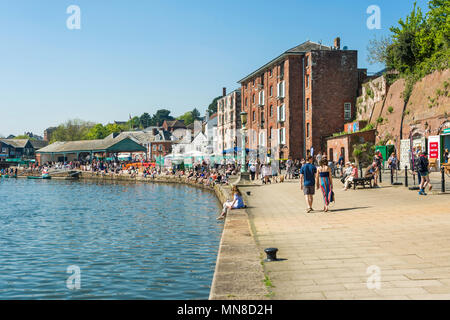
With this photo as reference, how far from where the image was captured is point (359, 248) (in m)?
8.06

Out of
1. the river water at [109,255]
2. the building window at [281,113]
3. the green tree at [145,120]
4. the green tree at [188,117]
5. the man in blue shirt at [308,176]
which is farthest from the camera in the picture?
the green tree at [145,120]

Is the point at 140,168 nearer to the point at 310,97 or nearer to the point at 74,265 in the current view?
the point at 310,97

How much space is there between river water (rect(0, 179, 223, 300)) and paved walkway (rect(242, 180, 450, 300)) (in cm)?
200

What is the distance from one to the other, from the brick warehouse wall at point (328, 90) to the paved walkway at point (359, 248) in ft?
93.6

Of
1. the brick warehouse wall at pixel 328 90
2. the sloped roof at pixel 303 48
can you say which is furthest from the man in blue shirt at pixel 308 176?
the sloped roof at pixel 303 48

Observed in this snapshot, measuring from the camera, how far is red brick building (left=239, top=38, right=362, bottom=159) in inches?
1702

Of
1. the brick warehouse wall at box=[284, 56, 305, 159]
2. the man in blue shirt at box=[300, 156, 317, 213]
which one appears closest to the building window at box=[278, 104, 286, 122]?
the brick warehouse wall at box=[284, 56, 305, 159]

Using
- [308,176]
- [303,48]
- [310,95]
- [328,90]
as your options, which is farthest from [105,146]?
[308,176]

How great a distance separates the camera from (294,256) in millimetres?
7637

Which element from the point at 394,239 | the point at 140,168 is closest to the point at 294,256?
the point at 394,239

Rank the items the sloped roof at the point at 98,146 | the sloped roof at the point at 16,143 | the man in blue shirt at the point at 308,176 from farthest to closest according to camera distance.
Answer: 1. the sloped roof at the point at 16,143
2. the sloped roof at the point at 98,146
3. the man in blue shirt at the point at 308,176

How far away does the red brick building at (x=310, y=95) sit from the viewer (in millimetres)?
43219

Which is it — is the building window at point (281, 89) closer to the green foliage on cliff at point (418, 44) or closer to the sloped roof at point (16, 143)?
the green foliage on cliff at point (418, 44)

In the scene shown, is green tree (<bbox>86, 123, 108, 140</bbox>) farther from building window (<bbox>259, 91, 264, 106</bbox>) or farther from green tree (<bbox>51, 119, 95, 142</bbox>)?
building window (<bbox>259, 91, 264, 106</bbox>)
